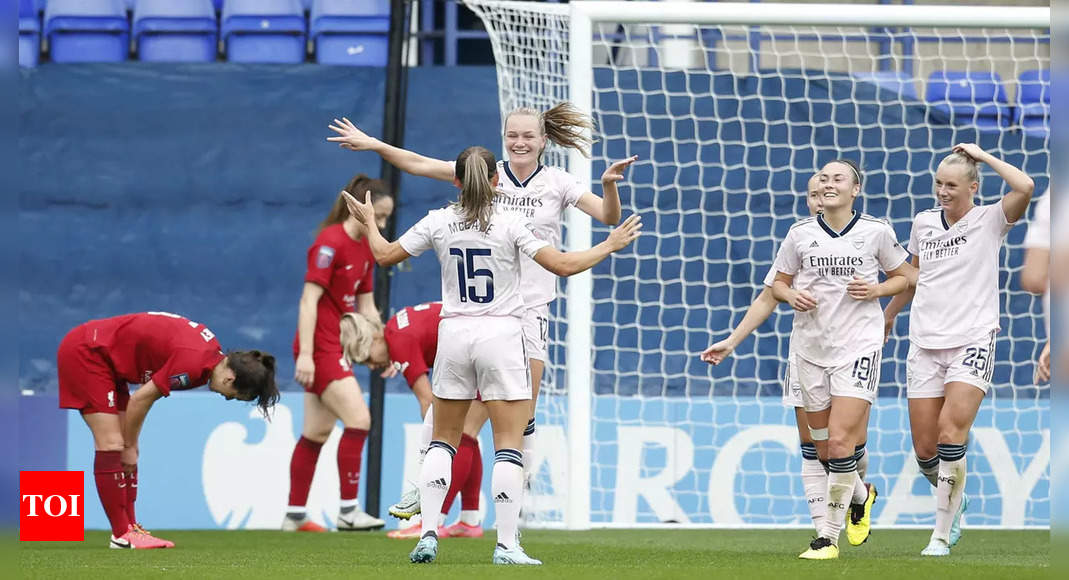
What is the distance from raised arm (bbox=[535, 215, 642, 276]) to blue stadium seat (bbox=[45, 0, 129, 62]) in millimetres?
6850

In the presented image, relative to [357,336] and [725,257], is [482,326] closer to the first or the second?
[357,336]

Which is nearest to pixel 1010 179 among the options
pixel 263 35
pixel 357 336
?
pixel 357 336

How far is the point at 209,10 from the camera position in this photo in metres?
10.6

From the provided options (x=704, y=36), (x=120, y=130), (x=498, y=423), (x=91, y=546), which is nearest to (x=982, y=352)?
(x=498, y=423)

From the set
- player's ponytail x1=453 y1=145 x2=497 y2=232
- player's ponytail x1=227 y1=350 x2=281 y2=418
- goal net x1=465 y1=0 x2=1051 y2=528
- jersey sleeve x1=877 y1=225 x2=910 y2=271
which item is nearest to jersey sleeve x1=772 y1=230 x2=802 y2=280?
jersey sleeve x1=877 y1=225 x2=910 y2=271

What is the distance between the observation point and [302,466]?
729 centimetres

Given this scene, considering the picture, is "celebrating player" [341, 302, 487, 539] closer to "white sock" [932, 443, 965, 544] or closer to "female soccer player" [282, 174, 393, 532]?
"female soccer player" [282, 174, 393, 532]

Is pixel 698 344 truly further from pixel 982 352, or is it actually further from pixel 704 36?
pixel 982 352

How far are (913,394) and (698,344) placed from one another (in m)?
2.95

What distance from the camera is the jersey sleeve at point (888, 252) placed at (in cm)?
554

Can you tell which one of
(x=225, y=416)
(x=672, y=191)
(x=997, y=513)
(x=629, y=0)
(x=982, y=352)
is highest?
(x=629, y=0)

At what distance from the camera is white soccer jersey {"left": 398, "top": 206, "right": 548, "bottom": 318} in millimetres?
4602

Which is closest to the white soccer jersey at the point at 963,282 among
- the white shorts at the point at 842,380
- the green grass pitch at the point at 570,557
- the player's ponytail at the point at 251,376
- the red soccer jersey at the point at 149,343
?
the white shorts at the point at 842,380

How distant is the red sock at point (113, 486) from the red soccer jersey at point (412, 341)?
1421 mm
